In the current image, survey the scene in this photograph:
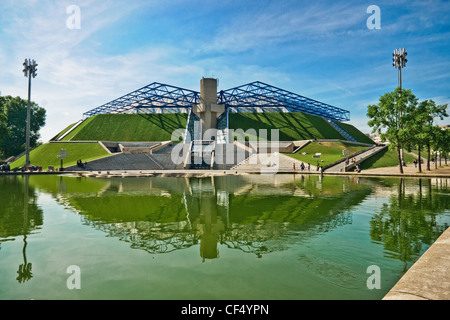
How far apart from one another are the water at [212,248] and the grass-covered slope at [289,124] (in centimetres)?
6427

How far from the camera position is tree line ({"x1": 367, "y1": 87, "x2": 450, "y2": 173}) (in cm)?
3984

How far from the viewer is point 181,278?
6.84 meters

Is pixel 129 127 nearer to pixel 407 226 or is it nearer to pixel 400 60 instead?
pixel 400 60

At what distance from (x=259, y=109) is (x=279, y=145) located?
27620 mm

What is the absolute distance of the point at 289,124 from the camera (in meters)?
84.9

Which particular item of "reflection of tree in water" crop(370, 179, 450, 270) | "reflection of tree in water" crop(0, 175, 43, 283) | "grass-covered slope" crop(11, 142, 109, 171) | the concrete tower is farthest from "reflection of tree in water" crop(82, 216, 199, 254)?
the concrete tower

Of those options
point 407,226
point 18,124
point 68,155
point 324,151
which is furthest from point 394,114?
point 18,124

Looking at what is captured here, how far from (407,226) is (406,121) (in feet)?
120

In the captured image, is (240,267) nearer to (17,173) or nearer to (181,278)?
(181,278)

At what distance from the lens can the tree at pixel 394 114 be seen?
40500 millimetres

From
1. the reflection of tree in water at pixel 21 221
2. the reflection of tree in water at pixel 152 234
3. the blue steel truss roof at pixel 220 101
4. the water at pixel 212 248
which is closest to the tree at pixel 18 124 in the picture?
the blue steel truss roof at pixel 220 101

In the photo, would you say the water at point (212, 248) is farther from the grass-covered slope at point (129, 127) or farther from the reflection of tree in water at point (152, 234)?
the grass-covered slope at point (129, 127)

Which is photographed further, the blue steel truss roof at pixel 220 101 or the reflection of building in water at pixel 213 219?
the blue steel truss roof at pixel 220 101
